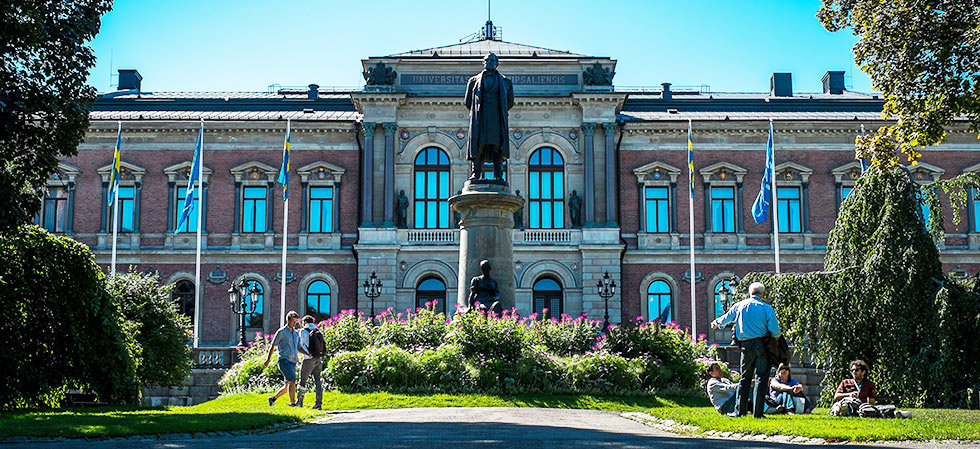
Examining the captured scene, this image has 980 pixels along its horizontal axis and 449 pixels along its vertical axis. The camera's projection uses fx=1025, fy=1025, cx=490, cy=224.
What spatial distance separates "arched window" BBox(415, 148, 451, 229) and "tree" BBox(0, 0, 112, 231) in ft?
84.3

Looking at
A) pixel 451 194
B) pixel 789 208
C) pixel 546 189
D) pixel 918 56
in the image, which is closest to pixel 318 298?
pixel 451 194

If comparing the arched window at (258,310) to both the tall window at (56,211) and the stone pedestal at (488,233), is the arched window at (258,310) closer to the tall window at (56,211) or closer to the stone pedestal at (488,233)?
the tall window at (56,211)

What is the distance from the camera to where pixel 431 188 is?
1703 inches

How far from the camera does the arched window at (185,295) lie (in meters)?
43.0

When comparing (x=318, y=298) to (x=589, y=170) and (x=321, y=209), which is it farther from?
(x=589, y=170)

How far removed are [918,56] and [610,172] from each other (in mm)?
24569

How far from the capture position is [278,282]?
42.9 meters

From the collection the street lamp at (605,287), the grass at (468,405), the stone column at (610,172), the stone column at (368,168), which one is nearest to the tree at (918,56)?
the grass at (468,405)

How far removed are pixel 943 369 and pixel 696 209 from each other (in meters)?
23.5

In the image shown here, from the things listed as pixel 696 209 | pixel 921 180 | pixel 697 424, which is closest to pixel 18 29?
pixel 697 424

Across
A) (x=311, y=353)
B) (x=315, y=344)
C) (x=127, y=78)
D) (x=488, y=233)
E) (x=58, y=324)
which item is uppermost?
(x=127, y=78)

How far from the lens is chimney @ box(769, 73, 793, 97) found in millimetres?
50031

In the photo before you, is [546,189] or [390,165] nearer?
→ [390,165]

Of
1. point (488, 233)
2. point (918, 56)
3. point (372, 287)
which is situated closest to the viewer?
point (918, 56)
